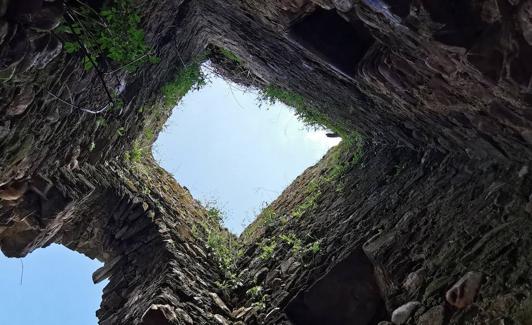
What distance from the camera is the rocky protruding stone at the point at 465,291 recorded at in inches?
84.4

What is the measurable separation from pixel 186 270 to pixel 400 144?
2.36 metres

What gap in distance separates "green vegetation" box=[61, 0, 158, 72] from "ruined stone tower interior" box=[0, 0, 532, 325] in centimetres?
1

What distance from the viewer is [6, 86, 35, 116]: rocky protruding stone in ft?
8.25

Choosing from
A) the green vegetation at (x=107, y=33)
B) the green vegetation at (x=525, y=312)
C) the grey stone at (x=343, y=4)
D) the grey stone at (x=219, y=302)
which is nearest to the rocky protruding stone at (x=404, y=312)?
the green vegetation at (x=525, y=312)

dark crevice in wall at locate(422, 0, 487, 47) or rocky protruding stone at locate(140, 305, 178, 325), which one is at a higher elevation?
rocky protruding stone at locate(140, 305, 178, 325)

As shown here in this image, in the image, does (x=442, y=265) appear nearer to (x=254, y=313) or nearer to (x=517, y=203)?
(x=517, y=203)

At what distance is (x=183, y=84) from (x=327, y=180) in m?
2.20

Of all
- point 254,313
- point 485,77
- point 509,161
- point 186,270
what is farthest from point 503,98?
point 186,270

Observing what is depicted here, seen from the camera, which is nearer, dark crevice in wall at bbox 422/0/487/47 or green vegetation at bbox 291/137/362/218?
dark crevice in wall at bbox 422/0/487/47

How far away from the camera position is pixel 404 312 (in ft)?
8.45

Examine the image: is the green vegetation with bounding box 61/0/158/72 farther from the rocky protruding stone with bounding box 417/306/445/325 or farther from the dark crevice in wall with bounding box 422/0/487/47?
the rocky protruding stone with bounding box 417/306/445/325

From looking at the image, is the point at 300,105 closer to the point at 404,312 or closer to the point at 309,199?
the point at 309,199

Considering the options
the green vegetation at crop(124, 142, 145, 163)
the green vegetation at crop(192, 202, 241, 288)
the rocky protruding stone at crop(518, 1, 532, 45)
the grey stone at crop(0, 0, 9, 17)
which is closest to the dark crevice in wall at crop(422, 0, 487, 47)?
the rocky protruding stone at crop(518, 1, 532, 45)

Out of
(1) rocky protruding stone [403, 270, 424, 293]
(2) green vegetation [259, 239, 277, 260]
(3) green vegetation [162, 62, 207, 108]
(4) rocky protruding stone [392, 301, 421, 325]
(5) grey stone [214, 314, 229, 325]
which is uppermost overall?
(3) green vegetation [162, 62, 207, 108]
